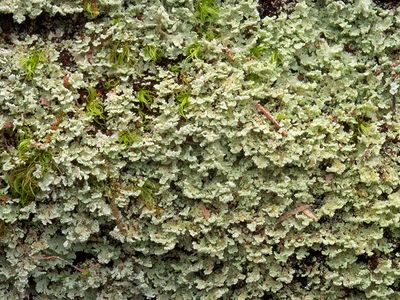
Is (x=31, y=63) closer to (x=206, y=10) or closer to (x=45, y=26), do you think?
(x=45, y=26)

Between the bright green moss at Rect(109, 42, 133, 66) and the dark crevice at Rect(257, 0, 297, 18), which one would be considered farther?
the dark crevice at Rect(257, 0, 297, 18)

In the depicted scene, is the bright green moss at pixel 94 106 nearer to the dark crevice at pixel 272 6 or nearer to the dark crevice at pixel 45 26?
the dark crevice at pixel 45 26

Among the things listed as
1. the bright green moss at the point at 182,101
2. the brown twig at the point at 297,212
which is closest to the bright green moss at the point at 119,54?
the bright green moss at the point at 182,101

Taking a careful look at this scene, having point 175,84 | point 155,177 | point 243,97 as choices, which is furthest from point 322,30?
point 155,177

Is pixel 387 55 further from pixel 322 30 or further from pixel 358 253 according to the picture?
pixel 358 253

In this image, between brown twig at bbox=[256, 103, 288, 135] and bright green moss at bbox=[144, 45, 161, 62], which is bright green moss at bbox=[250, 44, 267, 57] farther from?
bright green moss at bbox=[144, 45, 161, 62]

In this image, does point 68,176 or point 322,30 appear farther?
point 322,30

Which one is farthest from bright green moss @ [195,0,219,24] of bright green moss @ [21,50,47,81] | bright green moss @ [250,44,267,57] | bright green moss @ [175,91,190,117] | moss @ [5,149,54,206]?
moss @ [5,149,54,206]

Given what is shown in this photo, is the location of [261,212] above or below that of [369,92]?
below
